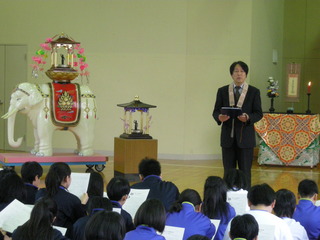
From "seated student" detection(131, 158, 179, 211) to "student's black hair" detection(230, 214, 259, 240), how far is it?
4.88 ft

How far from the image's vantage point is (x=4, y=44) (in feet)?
36.3

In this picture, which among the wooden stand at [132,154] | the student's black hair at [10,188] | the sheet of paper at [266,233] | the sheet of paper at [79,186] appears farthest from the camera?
the wooden stand at [132,154]

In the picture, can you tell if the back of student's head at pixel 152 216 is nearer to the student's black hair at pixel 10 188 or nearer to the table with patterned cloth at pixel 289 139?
the student's black hair at pixel 10 188

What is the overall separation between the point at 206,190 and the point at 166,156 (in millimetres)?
6509

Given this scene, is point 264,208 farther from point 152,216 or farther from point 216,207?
point 152,216

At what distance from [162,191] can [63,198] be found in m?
0.80

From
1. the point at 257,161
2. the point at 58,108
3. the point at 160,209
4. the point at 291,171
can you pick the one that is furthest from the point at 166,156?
the point at 160,209

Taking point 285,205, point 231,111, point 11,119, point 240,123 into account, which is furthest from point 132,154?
point 285,205

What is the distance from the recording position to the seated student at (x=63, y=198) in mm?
4094

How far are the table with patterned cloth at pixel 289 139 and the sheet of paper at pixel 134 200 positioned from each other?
19.5 ft

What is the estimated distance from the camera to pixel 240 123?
5.57m

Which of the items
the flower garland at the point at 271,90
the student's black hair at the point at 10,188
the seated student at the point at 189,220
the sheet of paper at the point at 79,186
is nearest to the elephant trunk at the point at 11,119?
the sheet of paper at the point at 79,186

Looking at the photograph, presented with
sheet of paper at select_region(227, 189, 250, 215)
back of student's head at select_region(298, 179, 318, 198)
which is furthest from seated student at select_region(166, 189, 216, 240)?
back of student's head at select_region(298, 179, 318, 198)

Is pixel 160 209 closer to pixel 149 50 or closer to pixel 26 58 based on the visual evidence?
pixel 149 50
